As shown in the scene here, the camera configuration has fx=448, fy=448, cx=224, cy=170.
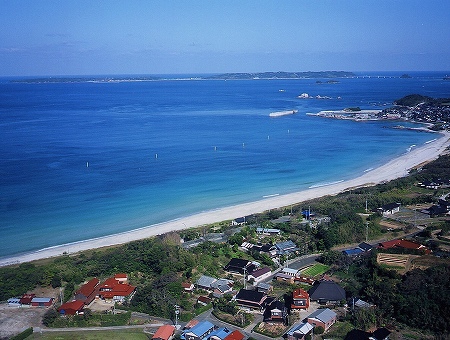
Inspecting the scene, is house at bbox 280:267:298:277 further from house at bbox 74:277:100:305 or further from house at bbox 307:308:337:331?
house at bbox 74:277:100:305

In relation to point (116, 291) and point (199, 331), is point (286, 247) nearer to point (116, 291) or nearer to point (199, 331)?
point (199, 331)

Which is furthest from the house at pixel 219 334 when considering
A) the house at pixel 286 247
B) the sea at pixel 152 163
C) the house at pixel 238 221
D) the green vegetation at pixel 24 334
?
the sea at pixel 152 163

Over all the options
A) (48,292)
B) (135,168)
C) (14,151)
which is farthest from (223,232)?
(14,151)

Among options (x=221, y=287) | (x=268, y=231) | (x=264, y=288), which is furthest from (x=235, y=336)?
(x=268, y=231)

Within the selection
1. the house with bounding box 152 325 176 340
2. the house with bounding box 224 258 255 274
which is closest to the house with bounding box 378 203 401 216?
the house with bounding box 224 258 255 274

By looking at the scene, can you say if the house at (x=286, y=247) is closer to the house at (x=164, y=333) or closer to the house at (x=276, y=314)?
the house at (x=276, y=314)

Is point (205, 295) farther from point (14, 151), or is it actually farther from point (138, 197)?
point (14, 151)

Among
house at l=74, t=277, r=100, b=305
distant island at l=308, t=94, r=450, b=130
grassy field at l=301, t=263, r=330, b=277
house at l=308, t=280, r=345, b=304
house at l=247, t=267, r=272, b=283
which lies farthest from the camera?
distant island at l=308, t=94, r=450, b=130

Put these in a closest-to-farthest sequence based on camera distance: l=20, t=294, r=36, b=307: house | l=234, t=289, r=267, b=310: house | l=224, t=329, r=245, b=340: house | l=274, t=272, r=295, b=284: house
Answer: l=224, t=329, r=245, b=340: house
l=234, t=289, r=267, b=310: house
l=20, t=294, r=36, b=307: house
l=274, t=272, r=295, b=284: house

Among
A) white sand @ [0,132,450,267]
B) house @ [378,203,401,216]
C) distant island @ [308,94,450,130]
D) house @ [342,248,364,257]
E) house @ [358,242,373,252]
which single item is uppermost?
distant island @ [308,94,450,130]
